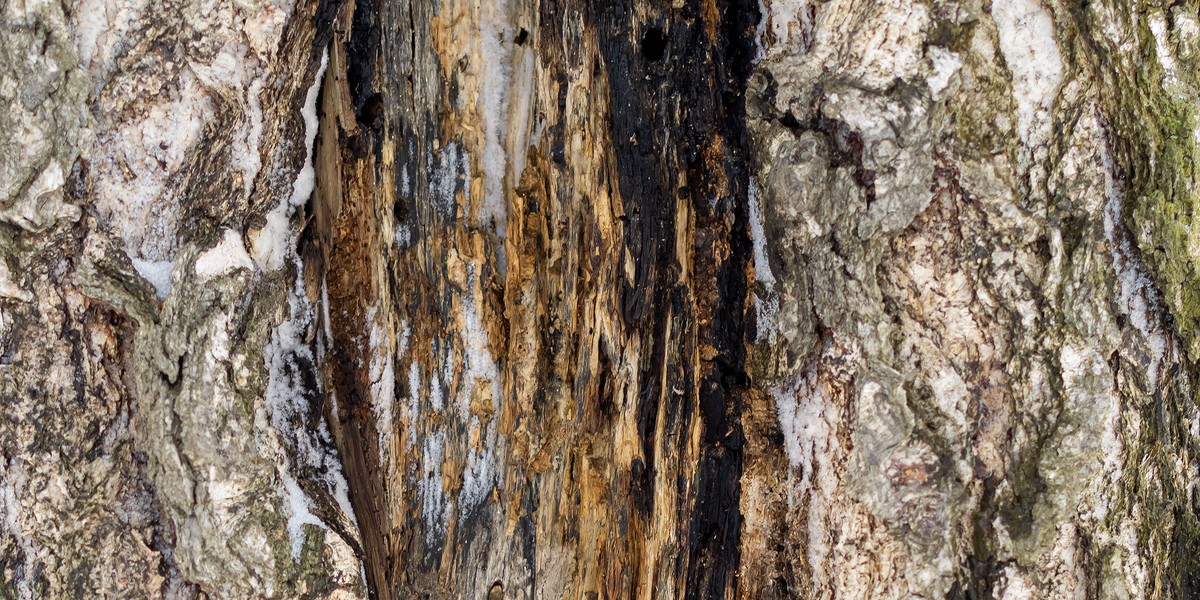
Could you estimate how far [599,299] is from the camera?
1810 mm

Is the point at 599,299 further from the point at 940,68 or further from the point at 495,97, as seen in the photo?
the point at 940,68

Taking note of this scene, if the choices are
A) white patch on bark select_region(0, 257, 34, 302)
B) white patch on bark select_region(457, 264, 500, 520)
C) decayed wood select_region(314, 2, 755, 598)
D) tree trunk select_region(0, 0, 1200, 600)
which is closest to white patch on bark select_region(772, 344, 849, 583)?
tree trunk select_region(0, 0, 1200, 600)

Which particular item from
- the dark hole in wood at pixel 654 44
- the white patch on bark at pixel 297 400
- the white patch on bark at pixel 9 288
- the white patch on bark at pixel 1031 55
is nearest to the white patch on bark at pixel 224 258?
the white patch on bark at pixel 297 400

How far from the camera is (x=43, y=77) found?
153 cm

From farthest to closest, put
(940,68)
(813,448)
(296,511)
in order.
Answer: (813,448) < (296,511) < (940,68)

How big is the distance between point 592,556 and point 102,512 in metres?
1.02

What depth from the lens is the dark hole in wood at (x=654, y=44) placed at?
176 cm

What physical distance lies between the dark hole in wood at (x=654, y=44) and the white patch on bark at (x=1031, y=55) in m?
0.64

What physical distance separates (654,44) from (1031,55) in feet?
2.41

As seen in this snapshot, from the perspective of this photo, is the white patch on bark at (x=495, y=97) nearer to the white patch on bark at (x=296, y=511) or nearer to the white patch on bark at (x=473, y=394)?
the white patch on bark at (x=473, y=394)

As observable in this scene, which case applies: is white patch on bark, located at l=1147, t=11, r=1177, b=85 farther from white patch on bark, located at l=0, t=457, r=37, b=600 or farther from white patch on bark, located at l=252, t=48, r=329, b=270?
white patch on bark, located at l=0, t=457, r=37, b=600

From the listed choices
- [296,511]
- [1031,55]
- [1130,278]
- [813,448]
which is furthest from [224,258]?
[1130,278]

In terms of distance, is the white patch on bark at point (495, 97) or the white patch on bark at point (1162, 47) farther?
the white patch on bark at point (495, 97)

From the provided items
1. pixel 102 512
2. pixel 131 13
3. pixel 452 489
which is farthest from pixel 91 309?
pixel 452 489
